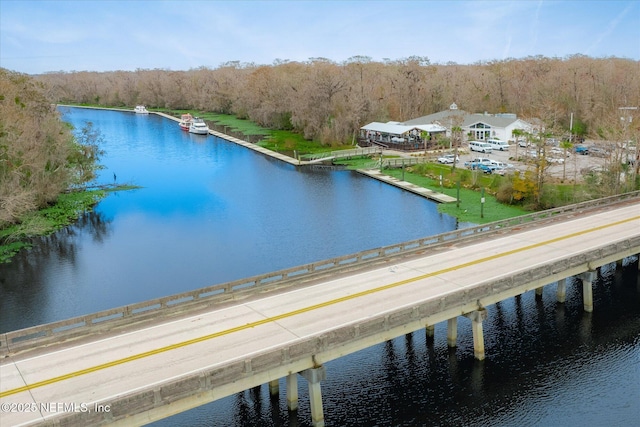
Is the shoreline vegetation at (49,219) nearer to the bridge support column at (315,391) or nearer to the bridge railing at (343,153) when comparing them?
the bridge railing at (343,153)

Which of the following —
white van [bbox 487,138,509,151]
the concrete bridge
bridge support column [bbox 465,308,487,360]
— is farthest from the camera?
white van [bbox 487,138,509,151]

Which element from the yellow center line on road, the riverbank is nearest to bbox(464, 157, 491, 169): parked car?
the riverbank

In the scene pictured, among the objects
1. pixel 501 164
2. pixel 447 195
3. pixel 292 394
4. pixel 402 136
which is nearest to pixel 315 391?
pixel 292 394

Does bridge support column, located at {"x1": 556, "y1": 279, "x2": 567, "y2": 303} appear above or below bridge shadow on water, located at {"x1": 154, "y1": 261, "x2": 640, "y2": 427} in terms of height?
above

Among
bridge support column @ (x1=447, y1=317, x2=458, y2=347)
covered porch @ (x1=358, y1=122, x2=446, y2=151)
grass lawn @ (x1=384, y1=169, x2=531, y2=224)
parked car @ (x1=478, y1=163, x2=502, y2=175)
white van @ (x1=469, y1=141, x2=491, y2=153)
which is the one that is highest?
covered porch @ (x1=358, y1=122, x2=446, y2=151)

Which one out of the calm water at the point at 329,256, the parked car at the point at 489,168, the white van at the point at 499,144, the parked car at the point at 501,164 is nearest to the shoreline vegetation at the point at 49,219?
the calm water at the point at 329,256

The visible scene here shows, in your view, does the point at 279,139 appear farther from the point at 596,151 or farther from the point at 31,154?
the point at 31,154

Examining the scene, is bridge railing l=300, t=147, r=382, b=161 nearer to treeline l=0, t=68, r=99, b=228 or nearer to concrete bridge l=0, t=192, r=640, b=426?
treeline l=0, t=68, r=99, b=228

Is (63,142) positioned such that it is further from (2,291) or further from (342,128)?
(342,128)
